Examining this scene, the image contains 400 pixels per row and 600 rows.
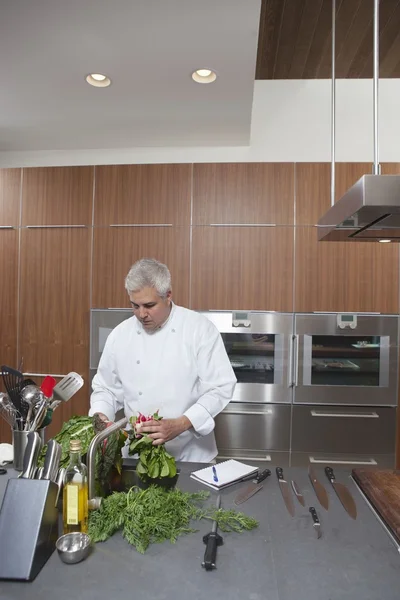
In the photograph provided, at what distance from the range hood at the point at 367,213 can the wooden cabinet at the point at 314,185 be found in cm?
129

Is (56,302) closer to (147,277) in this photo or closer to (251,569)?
(147,277)

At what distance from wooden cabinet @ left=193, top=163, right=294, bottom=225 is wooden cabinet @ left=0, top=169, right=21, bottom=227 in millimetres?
1318

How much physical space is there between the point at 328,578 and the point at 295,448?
2.02m

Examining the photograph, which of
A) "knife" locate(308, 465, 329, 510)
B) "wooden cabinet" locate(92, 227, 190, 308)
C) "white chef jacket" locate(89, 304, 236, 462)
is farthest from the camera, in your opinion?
"wooden cabinet" locate(92, 227, 190, 308)

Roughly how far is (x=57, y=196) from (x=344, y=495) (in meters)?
2.69

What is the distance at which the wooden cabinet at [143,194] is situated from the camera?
3020 mm

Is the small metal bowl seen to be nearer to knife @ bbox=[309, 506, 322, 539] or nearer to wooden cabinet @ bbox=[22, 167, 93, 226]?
knife @ bbox=[309, 506, 322, 539]

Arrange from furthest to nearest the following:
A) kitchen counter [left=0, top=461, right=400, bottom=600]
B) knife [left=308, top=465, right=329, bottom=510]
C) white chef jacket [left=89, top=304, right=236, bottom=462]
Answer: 1. white chef jacket [left=89, top=304, right=236, bottom=462]
2. knife [left=308, top=465, right=329, bottom=510]
3. kitchen counter [left=0, top=461, right=400, bottom=600]

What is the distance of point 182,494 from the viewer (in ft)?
4.17

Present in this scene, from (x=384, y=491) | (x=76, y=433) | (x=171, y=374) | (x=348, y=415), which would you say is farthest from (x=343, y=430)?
(x=76, y=433)

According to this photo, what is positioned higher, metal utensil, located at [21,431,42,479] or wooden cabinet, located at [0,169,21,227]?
wooden cabinet, located at [0,169,21,227]

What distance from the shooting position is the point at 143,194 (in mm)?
3045

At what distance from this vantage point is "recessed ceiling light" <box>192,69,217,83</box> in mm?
2266

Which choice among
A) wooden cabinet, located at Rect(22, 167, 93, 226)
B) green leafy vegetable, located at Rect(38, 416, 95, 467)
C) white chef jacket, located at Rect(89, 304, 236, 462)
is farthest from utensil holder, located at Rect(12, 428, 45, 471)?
wooden cabinet, located at Rect(22, 167, 93, 226)
